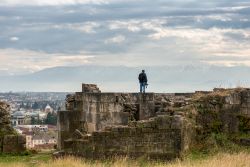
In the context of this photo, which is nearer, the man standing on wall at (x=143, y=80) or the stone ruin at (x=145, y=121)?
the stone ruin at (x=145, y=121)

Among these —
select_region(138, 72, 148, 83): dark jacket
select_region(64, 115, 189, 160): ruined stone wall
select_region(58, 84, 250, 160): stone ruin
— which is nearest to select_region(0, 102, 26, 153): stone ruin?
select_region(58, 84, 250, 160): stone ruin

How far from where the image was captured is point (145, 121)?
19.7 meters

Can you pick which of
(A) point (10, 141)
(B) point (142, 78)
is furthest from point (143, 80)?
(A) point (10, 141)

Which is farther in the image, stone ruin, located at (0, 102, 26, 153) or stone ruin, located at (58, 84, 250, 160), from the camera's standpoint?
stone ruin, located at (0, 102, 26, 153)

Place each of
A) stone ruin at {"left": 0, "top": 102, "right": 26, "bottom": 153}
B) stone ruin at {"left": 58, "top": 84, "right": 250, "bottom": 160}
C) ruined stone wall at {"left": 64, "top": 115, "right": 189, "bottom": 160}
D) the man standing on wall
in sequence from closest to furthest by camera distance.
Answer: ruined stone wall at {"left": 64, "top": 115, "right": 189, "bottom": 160} < stone ruin at {"left": 58, "top": 84, "right": 250, "bottom": 160} < stone ruin at {"left": 0, "top": 102, "right": 26, "bottom": 153} < the man standing on wall

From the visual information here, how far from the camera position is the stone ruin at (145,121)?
19406 mm

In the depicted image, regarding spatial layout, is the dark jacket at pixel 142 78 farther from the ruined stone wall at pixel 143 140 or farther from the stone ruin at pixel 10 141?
the ruined stone wall at pixel 143 140

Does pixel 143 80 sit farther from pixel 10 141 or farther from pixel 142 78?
pixel 10 141

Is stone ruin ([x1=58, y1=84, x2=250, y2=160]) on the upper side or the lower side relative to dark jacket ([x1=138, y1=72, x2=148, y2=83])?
lower

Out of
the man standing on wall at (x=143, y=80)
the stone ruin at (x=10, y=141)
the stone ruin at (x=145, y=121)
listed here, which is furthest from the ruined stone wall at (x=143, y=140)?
the man standing on wall at (x=143, y=80)

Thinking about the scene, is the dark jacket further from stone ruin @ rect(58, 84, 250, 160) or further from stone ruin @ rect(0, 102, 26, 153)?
stone ruin @ rect(0, 102, 26, 153)

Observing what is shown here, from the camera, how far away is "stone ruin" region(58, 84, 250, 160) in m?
19.4

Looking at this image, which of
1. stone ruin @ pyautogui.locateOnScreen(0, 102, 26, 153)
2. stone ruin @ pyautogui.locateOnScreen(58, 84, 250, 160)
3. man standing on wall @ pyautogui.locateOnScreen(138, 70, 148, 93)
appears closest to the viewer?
stone ruin @ pyautogui.locateOnScreen(58, 84, 250, 160)

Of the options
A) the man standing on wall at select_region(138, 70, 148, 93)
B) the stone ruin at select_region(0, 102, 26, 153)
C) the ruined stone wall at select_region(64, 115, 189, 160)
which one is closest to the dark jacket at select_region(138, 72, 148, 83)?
the man standing on wall at select_region(138, 70, 148, 93)
